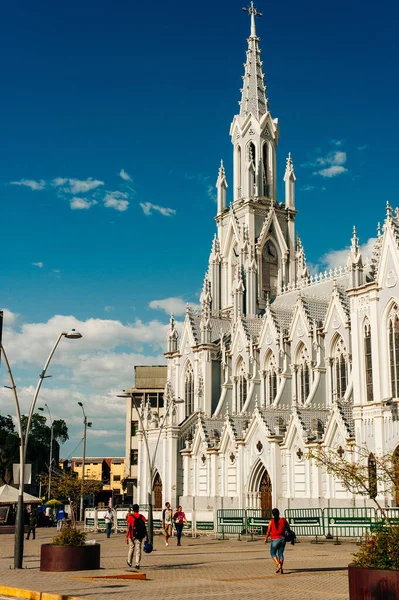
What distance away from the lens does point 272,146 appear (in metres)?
73.6

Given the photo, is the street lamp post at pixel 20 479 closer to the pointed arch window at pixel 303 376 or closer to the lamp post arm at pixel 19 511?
the lamp post arm at pixel 19 511

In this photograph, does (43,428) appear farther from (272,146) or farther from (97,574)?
(97,574)

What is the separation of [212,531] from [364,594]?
33.3 m

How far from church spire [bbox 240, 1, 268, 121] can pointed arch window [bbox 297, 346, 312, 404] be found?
27.5 m

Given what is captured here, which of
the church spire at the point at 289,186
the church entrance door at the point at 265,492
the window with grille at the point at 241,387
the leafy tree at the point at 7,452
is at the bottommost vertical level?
the church entrance door at the point at 265,492

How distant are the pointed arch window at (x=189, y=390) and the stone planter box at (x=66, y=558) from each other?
44.4 m

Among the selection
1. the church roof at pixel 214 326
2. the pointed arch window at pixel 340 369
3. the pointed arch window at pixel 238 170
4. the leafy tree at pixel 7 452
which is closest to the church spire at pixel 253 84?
the pointed arch window at pixel 238 170

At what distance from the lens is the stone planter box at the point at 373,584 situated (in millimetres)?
13625

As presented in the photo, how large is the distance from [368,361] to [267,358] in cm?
1668

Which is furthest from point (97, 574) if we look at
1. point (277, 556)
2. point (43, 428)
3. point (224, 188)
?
point (43, 428)

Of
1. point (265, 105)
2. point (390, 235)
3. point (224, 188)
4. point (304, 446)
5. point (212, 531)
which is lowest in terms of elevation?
point (212, 531)

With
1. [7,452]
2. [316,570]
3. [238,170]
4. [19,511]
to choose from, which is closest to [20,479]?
[19,511]

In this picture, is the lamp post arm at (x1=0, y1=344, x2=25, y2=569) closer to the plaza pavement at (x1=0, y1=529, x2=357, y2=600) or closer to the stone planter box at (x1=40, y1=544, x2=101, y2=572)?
the plaza pavement at (x1=0, y1=529, x2=357, y2=600)

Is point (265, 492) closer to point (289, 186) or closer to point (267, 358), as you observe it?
point (267, 358)
